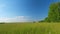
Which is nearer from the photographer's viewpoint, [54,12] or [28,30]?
[28,30]

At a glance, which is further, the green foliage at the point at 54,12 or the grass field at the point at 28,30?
the green foliage at the point at 54,12

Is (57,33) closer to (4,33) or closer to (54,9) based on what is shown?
(4,33)

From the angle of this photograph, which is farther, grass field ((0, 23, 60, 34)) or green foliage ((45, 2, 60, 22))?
green foliage ((45, 2, 60, 22))

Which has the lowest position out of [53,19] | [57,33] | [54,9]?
[57,33]

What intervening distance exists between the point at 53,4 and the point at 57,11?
2.76 m

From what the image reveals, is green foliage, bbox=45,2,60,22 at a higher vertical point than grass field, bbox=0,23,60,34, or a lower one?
higher

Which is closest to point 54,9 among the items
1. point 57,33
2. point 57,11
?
point 57,11

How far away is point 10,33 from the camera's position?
13531 mm

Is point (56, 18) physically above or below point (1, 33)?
above

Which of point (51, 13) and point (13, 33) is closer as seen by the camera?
point (13, 33)

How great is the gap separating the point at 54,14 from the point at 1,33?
1274 inches

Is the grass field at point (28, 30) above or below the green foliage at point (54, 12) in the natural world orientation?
below

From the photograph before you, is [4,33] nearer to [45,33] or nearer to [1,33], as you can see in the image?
[1,33]

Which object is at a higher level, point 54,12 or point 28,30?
point 54,12
